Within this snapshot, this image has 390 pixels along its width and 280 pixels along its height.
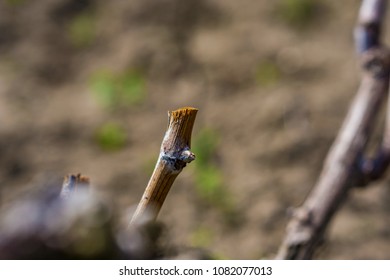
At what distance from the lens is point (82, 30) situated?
11.9ft

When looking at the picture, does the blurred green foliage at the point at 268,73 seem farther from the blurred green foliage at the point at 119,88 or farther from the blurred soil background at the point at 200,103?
the blurred green foliage at the point at 119,88

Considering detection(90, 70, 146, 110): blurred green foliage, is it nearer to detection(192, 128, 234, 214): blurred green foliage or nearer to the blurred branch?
detection(192, 128, 234, 214): blurred green foliage

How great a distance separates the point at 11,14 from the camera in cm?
367

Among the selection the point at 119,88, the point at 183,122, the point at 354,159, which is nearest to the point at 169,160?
the point at 183,122

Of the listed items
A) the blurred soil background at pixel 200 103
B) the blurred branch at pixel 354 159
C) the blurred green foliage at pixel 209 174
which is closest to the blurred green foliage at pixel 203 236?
the blurred soil background at pixel 200 103

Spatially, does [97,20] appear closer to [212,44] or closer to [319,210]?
[212,44]

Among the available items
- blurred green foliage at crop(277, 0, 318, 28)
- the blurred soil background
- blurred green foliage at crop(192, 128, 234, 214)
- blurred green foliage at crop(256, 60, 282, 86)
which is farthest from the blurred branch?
blurred green foliage at crop(277, 0, 318, 28)

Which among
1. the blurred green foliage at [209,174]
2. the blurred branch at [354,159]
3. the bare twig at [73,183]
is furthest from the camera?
the blurred green foliage at [209,174]

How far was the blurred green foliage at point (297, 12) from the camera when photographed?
141 inches

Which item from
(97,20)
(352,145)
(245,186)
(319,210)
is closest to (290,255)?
(319,210)

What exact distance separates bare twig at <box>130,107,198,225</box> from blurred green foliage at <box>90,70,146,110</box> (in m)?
2.58

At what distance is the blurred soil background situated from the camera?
2.92 m

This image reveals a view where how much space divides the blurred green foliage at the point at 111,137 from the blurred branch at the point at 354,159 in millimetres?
1749

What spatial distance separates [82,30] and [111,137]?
77 centimetres
